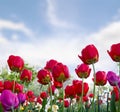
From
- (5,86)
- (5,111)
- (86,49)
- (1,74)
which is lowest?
(5,111)

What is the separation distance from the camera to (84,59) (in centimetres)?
449

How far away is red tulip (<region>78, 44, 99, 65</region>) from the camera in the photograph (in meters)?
4.45

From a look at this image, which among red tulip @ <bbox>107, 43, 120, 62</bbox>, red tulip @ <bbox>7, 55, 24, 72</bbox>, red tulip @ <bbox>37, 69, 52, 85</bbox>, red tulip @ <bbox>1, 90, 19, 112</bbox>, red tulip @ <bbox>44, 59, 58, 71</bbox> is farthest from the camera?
red tulip @ <bbox>44, 59, 58, 71</bbox>

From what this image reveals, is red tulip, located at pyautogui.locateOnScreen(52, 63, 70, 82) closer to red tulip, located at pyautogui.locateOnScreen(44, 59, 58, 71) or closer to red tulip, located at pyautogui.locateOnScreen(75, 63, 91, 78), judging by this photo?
red tulip, located at pyautogui.locateOnScreen(75, 63, 91, 78)

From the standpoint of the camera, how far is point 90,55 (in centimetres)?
445

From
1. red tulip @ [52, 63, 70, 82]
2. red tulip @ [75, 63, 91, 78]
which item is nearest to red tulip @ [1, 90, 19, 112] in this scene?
red tulip @ [52, 63, 70, 82]

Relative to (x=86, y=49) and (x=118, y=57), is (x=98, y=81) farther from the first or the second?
(x=118, y=57)

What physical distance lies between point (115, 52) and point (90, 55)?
1.36 feet

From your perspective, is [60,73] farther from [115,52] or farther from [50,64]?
[50,64]

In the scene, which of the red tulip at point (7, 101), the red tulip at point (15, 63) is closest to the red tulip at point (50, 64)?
the red tulip at point (15, 63)

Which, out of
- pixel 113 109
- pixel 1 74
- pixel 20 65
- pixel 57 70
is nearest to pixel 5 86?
pixel 20 65

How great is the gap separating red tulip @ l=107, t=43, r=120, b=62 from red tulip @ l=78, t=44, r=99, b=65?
1.00 feet

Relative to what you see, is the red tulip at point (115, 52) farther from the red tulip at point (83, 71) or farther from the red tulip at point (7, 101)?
the red tulip at point (7, 101)

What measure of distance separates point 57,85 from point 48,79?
1.04m
